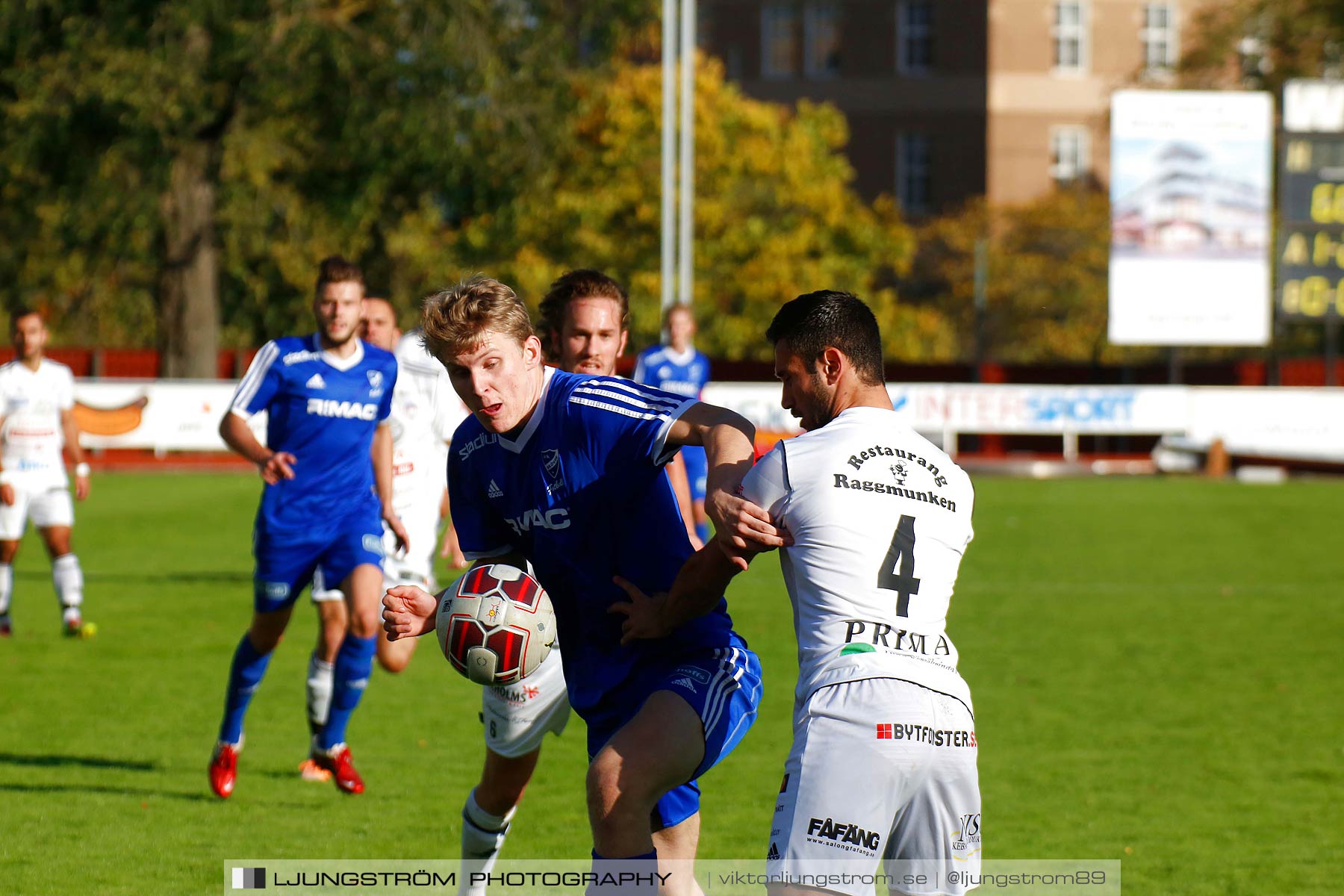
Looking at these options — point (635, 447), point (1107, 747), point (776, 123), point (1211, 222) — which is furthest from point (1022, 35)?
point (635, 447)

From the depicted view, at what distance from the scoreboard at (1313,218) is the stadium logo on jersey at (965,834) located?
23.3 metres

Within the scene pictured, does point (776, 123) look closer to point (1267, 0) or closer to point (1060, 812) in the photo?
point (1267, 0)

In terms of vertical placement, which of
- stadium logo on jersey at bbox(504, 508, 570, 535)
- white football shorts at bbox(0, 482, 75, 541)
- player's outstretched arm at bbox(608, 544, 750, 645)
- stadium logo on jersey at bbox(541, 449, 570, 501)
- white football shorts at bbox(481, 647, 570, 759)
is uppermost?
stadium logo on jersey at bbox(541, 449, 570, 501)

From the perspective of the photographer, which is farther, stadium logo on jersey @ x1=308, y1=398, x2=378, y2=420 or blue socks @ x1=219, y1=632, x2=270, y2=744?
stadium logo on jersey @ x1=308, y1=398, x2=378, y2=420

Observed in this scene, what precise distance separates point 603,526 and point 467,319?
0.67 meters

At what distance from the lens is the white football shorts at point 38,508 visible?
12328 mm

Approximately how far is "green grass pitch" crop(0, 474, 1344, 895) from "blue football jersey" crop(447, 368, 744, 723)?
2.12 meters

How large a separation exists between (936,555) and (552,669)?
73.8 inches

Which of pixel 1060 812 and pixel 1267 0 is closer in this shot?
pixel 1060 812

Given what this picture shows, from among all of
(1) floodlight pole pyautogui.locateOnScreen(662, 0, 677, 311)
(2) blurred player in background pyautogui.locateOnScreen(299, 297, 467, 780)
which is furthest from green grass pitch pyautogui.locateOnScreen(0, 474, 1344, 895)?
(1) floodlight pole pyautogui.locateOnScreen(662, 0, 677, 311)

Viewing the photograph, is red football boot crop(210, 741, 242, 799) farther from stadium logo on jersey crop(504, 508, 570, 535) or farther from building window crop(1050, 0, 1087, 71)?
building window crop(1050, 0, 1087, 71)

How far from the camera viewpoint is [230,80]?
3083 centimetres

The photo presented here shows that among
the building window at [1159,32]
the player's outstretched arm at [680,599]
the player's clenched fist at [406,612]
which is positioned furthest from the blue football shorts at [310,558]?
the building window at [1159,32]

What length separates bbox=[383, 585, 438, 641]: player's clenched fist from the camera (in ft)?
14.5
